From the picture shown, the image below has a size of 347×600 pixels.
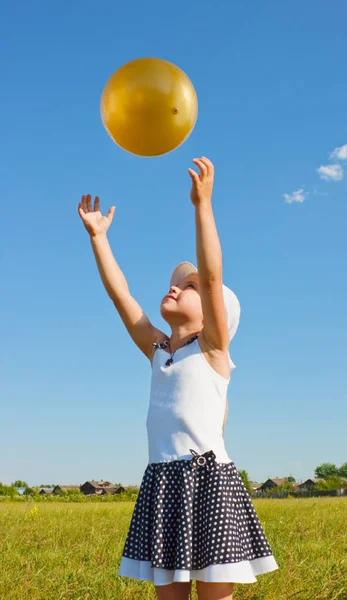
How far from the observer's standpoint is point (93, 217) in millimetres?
3375

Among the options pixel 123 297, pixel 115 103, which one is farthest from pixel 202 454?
pixel 115 103

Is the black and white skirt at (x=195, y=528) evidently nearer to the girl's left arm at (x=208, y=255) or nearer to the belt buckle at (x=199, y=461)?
the belt buckle at (x=199, y=461)

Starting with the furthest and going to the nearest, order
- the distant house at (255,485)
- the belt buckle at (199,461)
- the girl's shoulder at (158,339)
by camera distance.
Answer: the distant house at (255,485) < the girl's shoulder at (158,339) < the belt buckle at (199,461)

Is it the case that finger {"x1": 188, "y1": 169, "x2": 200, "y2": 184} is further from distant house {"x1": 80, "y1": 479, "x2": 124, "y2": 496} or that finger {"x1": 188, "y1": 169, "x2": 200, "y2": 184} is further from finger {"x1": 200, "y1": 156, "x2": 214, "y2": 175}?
distant house {"x1": 80, "y1": 479, "x2": 124, "y2": 496}

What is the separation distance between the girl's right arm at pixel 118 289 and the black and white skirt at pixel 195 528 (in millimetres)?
677

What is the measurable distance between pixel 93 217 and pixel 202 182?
0.91 metres

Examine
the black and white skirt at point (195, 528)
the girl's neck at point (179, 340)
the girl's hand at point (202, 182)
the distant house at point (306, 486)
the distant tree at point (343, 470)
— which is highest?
the distant tree at point (343, 470)

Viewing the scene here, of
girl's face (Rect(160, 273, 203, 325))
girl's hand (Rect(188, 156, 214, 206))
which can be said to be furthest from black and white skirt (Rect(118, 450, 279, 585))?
girl's hand (Rect(188, 156, 214, 206))

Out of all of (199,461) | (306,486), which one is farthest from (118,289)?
(306,486)

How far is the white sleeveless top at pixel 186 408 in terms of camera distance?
2580mm

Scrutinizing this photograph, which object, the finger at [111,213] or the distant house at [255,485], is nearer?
the finger at [111,213]

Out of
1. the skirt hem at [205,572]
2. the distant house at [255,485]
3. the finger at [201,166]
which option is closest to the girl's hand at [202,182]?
the finger at [201,166]

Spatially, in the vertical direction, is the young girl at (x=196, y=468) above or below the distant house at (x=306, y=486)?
below

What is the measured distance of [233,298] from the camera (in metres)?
3.06
